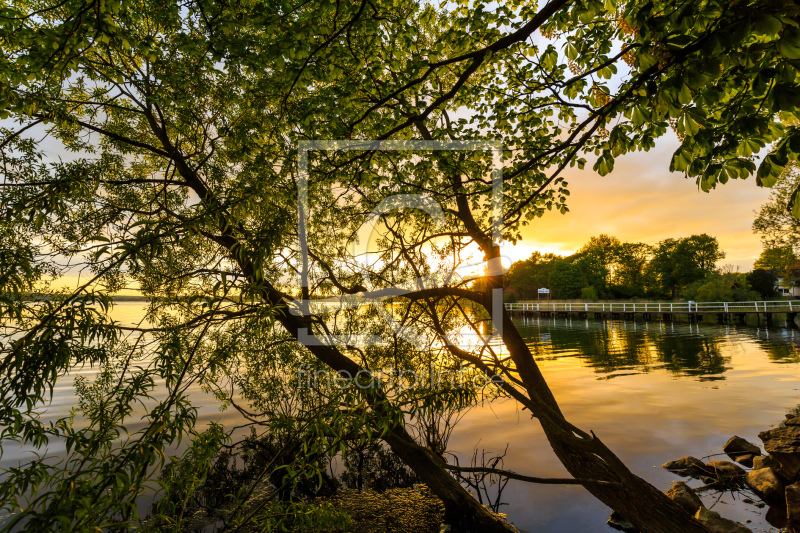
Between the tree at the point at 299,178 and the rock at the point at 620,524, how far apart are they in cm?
243

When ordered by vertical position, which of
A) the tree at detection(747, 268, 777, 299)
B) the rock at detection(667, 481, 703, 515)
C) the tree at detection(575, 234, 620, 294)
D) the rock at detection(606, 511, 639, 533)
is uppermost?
the tree at detection(575, 234, 620, 294)

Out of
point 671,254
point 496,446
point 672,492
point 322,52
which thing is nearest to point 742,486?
point 672,492

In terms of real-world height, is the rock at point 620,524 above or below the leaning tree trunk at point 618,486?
below

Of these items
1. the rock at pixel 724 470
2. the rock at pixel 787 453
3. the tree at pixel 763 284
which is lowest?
the rock at pixel 724 470

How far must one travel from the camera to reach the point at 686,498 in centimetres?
724

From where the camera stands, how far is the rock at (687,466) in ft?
29.6

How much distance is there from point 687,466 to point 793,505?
2.67 meters

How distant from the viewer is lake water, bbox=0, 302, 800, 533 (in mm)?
8320

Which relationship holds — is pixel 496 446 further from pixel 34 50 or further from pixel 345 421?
pixel 34 50

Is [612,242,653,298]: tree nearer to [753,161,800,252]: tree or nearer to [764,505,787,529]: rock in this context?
[753,161,800,252]: tree

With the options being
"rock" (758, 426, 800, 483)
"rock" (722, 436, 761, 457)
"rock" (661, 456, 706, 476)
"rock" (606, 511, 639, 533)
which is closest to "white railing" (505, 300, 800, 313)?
"rock" (722, 436, 761, 457)

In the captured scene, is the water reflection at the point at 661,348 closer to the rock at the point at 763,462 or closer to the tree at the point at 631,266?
the rock at the point at 763,462


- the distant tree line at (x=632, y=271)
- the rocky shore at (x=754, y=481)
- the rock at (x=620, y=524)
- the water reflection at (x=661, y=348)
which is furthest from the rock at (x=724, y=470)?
the distant tree line at (x=632, y=271)

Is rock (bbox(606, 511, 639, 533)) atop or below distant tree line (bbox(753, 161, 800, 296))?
below
